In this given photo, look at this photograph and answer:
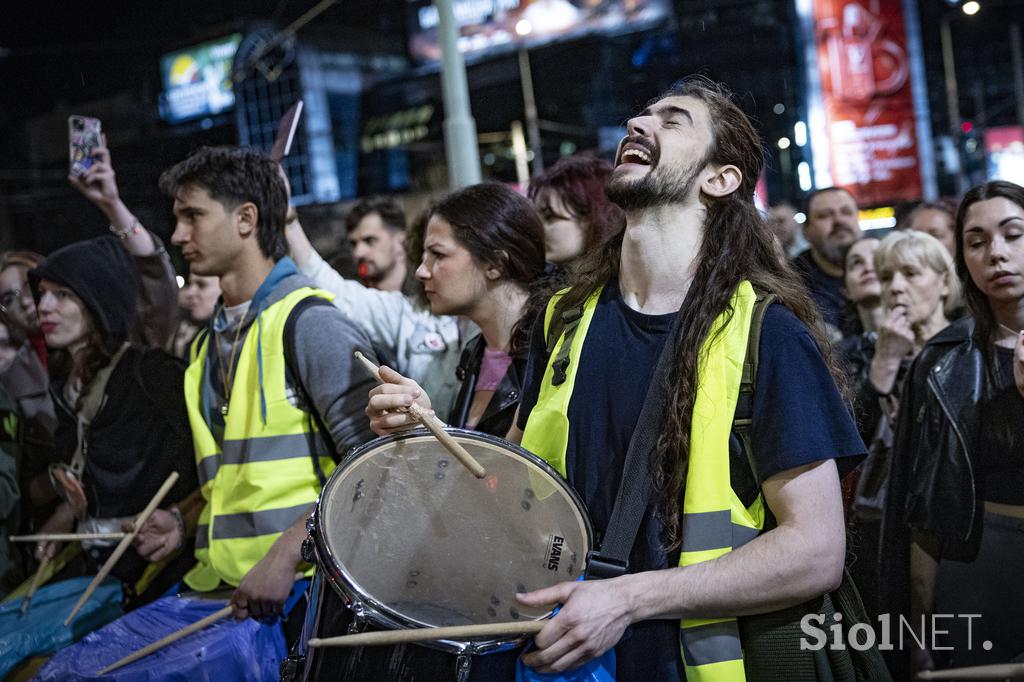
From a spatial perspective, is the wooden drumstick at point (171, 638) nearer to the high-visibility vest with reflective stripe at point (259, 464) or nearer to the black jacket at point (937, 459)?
the high-visibility vest with reflective stripe at point (259, 464)

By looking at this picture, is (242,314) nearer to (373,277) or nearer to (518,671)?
(518,671)

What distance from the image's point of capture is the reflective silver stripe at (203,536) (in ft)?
10.3

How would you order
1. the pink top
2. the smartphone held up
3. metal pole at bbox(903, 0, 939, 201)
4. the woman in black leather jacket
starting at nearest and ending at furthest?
the woman in black leather jacket
the pink top
the smartphone held up
metal pole at bbox(903, 0, 939, 201)

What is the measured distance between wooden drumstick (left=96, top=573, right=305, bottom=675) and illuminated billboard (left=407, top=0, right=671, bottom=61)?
26.0 metres

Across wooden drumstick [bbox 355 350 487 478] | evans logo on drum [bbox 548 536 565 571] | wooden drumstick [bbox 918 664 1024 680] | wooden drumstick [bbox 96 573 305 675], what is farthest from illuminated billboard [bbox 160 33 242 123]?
wooden drumstick [bbox 918 664 1024 680]

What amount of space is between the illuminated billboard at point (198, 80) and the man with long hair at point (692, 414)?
34.1 m

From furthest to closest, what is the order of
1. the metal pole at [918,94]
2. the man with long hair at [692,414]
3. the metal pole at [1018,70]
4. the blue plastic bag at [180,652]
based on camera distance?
the metal pole at [1018,70], the metal pole at [918,94], the blue plastic bag at [180,652], the man with long hair at [692,414]

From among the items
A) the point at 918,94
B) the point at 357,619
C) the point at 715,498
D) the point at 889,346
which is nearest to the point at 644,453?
the point at 715,498

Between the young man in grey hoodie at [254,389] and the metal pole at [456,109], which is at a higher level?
the metal pole at [456,109]

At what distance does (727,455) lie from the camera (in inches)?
80.3

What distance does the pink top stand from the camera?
3.31 metres

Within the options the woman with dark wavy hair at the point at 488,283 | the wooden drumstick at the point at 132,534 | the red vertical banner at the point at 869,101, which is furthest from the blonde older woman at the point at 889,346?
the red vertical banner at the point at 869,101

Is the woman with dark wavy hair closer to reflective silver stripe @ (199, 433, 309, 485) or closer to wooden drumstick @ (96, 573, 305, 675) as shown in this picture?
reflective silver stripe @ (199, 433, 309, 485)

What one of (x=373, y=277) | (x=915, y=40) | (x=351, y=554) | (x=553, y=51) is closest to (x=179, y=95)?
(x=553, y=51)
